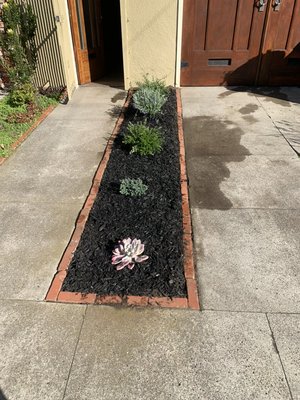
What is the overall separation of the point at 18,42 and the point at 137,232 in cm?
506

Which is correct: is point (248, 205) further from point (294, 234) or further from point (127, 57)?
point (127, 57)

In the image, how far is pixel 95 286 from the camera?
9.48 ft

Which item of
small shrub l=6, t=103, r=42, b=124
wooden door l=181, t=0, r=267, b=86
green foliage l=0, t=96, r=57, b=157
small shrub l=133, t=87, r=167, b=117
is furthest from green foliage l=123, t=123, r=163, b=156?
wooden door l=181, t=0, r=267, b=86

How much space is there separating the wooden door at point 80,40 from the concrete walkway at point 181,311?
3.57 m

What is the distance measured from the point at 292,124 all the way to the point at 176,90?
284cm

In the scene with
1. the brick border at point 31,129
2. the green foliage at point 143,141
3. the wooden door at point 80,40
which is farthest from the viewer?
the wooden door at point 80,40

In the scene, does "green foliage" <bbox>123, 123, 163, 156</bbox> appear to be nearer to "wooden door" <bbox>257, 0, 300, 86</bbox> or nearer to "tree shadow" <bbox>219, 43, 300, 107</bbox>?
"tree shadow" <bbox>219, 43, 300, 107</bbox>

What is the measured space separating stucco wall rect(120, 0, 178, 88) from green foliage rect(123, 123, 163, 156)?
322 centimetres

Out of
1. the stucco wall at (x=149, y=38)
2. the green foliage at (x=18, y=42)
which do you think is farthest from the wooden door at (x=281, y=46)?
the green foliage at (x=18, y=42)

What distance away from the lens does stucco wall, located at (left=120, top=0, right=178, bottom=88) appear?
22.7ft

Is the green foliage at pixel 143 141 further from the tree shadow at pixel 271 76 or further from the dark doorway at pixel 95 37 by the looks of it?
the dark doorway at pixel 95 37

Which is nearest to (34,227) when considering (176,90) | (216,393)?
(216,393)

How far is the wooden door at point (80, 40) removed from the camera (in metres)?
7.30

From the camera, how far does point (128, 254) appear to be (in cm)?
303
